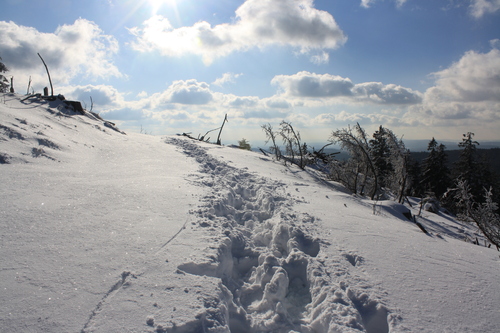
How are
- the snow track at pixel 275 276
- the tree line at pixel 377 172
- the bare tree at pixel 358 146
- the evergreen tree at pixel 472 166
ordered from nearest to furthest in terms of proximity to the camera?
the snow track at pixel 275 276
the tree line at pixel 377 172
the bare tree at pixel 358 146
the evergreen tree at pixel 472 166

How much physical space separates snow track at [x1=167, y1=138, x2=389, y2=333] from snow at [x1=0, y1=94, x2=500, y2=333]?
0.6 inches

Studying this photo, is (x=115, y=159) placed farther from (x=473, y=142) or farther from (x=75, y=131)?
(x=473, y=142)

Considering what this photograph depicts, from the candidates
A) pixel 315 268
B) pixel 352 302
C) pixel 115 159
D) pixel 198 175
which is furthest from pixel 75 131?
pixel 352 302

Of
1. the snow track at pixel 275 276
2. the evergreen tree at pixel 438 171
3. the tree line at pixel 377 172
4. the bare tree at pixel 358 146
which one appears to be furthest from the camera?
the evergreen tree at pixel 438 171

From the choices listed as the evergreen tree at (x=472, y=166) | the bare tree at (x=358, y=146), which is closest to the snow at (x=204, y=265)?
the bare tree at (x=358, y=146)

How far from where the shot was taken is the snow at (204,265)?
2.23m

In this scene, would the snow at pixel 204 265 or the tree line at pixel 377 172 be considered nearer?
the snow at pixel 204 265

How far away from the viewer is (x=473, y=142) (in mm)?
27719

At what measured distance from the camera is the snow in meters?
2.23

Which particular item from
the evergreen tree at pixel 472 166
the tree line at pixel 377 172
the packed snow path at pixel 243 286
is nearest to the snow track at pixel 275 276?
the packed snow path at pixel 243 286

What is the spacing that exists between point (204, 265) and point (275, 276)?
0.88 m

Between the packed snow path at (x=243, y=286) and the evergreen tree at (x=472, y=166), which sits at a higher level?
the evergreen tree at (x=472, y=166)

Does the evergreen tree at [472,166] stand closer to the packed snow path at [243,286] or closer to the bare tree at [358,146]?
the bare tree at [358,146]

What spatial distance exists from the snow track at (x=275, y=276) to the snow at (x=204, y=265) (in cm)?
1
